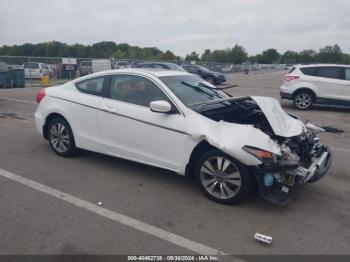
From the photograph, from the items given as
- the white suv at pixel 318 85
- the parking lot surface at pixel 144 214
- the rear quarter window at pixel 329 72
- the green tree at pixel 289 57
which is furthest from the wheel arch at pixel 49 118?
the green tree at pixel 289 57

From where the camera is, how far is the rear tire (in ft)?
38.4

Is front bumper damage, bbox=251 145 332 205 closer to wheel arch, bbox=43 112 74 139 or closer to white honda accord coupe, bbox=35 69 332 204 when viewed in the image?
white honda accord coupe, bbox=35 69 332 204

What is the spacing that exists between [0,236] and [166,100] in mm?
2435

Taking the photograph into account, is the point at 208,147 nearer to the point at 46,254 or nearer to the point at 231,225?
the point at 231,225

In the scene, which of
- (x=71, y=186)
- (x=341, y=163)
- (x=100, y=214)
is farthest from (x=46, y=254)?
(x=341, y=163)

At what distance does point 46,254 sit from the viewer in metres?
3.01

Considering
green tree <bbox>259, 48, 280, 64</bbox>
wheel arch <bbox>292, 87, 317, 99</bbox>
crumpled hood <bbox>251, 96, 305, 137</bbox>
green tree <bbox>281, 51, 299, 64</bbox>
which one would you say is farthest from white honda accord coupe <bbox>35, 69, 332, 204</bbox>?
green tree <bbox>259, 48, 280, 64</bbox>

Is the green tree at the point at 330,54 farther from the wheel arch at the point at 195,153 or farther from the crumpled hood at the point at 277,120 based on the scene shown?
the wheel arch at the point at 195,153

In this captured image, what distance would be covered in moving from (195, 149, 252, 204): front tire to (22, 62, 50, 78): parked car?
2046 cm

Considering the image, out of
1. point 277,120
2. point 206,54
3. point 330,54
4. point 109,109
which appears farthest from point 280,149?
point 206,54

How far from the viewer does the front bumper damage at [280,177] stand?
372 centimetres

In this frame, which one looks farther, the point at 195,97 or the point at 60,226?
the point at 195,97

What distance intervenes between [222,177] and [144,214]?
1.01m

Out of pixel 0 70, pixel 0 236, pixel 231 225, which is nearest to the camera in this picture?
pixel 0 236
